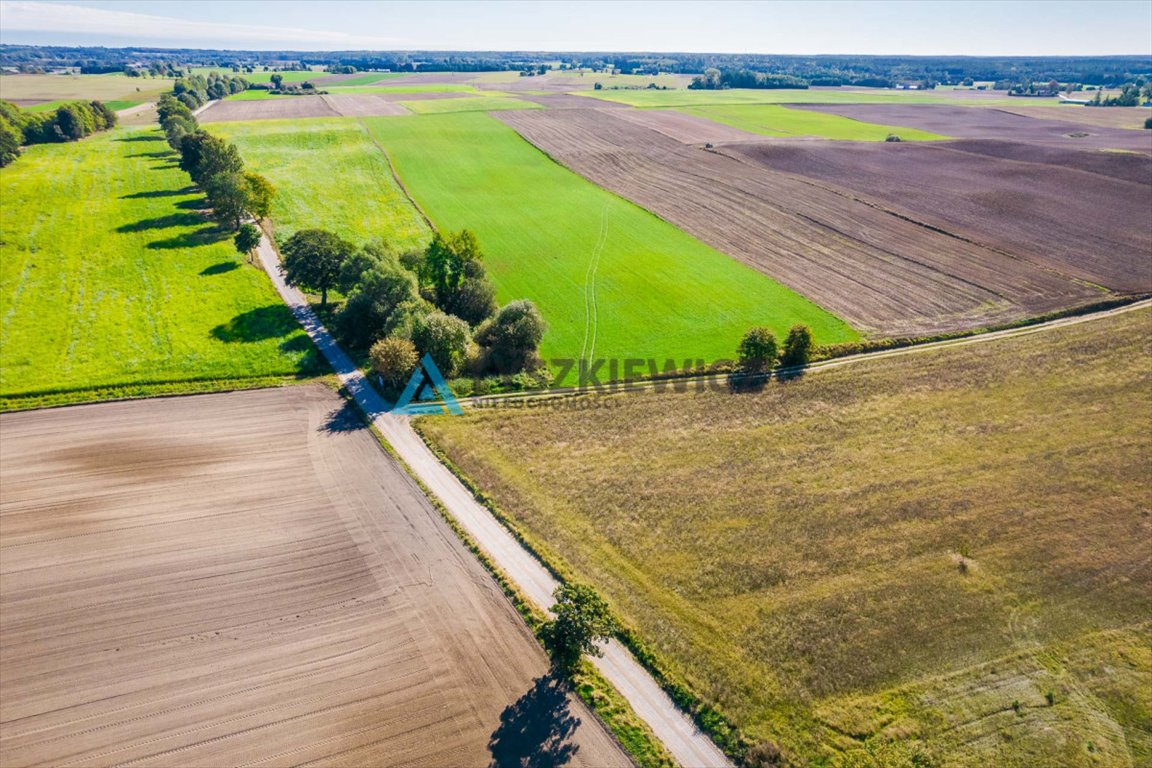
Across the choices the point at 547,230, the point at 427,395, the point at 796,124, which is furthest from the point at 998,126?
the point at 427,395

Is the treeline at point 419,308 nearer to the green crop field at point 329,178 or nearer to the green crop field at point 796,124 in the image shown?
the green crop field at point 329,178

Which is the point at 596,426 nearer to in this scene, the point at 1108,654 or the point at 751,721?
the point at 751,721

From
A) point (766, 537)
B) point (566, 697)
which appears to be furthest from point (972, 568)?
point (566, 697)

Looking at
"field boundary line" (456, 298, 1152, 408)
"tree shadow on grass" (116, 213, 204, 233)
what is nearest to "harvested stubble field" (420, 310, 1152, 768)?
"field boundary line" (456, 298, 1152, 408)

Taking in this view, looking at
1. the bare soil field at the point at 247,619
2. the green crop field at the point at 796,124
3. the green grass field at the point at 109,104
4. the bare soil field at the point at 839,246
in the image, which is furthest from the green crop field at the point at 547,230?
the green crop field at the point at 796,124

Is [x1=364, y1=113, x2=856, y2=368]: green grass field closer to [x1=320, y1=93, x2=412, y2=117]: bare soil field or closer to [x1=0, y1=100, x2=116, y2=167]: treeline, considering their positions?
[x1=320, y1=93, x2=412, y2=117]: bare soil field

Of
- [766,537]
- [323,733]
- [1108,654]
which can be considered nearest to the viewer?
[323,733]

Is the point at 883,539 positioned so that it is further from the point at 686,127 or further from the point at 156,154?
the point at 156,154
